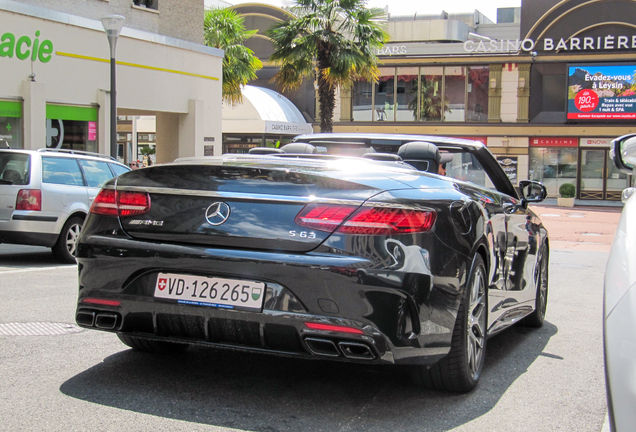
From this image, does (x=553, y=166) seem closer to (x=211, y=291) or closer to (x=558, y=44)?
(x=558, y=44)

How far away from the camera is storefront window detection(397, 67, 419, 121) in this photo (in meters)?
42.7

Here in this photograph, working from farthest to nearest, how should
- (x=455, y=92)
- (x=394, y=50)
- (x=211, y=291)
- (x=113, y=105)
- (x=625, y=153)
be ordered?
(x=394, y=50), (x=455, y=92), (x=113, y=105), (x=211, y=291), (x=625, y=153)

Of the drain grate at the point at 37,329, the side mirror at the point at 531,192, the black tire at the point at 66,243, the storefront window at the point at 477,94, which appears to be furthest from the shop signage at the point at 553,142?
the drain grate at the point at 37,329

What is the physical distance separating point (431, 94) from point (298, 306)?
40358mm

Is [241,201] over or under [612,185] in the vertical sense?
over

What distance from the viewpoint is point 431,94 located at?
42.4 meters

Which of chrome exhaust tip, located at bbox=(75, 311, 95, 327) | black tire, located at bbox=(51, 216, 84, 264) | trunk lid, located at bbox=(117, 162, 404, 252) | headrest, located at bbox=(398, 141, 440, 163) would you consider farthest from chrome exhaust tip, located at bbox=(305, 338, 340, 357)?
black tire, located at bbox=(51, 216, 84, 264)

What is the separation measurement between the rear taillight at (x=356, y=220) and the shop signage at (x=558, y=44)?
131 feet

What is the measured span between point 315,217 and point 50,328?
2.64 metres

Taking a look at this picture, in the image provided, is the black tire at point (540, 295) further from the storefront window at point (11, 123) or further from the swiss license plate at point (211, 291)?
the storefront window at point (11, 123)

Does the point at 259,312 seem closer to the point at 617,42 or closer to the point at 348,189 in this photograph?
the point at 348,189

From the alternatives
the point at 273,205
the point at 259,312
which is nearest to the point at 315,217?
the point at 273,205

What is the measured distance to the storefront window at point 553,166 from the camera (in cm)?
4022

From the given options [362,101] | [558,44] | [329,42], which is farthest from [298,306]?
[362,101]
